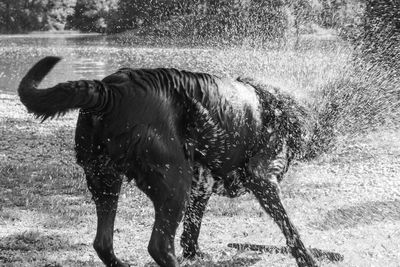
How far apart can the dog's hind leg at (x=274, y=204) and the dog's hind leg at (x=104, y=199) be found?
93 cm

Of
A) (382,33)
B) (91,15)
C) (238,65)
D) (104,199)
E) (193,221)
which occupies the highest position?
(104,199)

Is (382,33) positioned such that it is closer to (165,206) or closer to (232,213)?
(232,213)

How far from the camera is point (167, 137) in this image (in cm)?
340

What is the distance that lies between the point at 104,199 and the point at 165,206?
48 cm

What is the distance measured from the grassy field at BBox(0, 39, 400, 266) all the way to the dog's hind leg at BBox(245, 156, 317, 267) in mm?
412

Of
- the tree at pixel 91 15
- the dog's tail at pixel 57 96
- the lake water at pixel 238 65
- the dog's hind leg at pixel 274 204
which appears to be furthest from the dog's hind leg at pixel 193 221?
the tree at pixel 91 15

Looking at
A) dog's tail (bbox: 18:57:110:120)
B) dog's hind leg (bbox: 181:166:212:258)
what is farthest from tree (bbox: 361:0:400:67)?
dog's tail (bbox: 18:57:110:120)

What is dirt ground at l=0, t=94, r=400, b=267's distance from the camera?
452 centimetres

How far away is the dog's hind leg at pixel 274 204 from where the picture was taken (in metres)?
3.95

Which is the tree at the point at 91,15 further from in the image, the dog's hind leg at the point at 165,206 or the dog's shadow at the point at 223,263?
the dog's hind leg at the point at 165,206

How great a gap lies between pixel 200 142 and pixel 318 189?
320 centimetres

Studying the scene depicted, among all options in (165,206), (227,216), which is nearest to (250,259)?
(227,216)

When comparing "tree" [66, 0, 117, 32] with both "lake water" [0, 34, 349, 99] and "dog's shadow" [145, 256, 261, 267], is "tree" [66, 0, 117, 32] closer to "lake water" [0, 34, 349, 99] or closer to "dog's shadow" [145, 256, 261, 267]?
"lake water" [0, 34, 349, 99]

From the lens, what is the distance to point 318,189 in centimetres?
652
